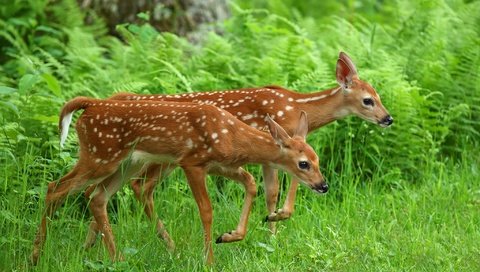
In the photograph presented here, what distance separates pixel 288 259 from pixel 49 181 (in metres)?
1.94

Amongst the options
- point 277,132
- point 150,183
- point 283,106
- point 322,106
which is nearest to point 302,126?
point 277,132

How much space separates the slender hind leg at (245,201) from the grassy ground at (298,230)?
150mm

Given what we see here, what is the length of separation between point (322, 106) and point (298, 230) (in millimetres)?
948

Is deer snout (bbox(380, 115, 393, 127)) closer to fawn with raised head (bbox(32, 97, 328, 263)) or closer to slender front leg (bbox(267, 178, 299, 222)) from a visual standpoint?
slender front leg (bbox(267, 178, 299, 222))

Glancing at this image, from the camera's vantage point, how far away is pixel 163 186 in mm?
8250

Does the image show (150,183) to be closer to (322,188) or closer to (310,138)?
(322,188)

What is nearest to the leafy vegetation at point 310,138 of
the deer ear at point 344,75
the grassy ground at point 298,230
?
the grassy ground at point 298,230

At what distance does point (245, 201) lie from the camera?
23.8 ft

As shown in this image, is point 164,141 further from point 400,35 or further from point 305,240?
point 400,35

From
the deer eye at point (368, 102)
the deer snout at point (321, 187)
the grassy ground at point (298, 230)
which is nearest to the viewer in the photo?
the grassy ground at point (298, 230)

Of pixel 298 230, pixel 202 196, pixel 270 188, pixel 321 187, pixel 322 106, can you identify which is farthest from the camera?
pixel 322 106

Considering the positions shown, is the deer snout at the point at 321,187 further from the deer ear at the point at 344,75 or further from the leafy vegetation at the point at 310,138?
the deer ear at the point at 344,75

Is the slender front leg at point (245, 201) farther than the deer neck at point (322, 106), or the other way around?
the deer neck at point (322, 106)

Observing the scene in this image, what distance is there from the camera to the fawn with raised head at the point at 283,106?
7.66 metres
